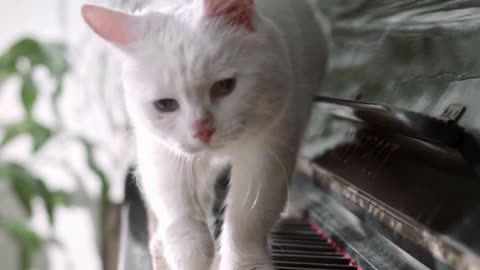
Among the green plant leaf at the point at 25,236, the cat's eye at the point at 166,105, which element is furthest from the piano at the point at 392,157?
the green plant leaf at the point at 25,236

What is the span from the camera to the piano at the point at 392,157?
0.66 meters

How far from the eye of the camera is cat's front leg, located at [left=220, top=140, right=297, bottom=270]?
2.82 ft

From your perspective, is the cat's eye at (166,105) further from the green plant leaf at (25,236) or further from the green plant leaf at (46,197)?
the green plant leaf at (25,236)

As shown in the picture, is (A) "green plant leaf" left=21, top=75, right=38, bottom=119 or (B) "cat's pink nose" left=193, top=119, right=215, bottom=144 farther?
(A) "green plant leaf" left=21, top=75, right=38, bottom=119

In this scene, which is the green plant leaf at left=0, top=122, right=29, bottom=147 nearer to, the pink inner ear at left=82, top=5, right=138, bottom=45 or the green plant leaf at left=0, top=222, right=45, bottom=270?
the green plant leaf at left=0, top=222, right=45, bottom=270

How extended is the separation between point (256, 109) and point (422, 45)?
292mm

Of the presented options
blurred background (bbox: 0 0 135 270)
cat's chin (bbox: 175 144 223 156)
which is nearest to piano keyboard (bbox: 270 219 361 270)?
cat's chin (bbox: 175 144 223 156)

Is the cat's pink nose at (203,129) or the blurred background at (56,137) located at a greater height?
the cat's pink nose at (203,129)

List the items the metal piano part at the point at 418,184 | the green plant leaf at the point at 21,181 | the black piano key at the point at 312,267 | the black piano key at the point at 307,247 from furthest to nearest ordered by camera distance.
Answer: the green plant leaf at the point at 21,181 → the black piano key at the point at 307,247 → the black piano key at the point at 312,267 → the metal piano part at the point at 418,184

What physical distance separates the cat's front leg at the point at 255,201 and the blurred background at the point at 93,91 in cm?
21

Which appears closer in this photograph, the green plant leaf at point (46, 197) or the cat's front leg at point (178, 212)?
the cat's front leg at point (178, 212)

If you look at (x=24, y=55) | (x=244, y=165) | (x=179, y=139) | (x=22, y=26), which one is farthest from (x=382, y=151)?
(x=22, y=26)

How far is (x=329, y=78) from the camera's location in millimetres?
1257

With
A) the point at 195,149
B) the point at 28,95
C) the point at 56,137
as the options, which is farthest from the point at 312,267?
the point at 56,137
